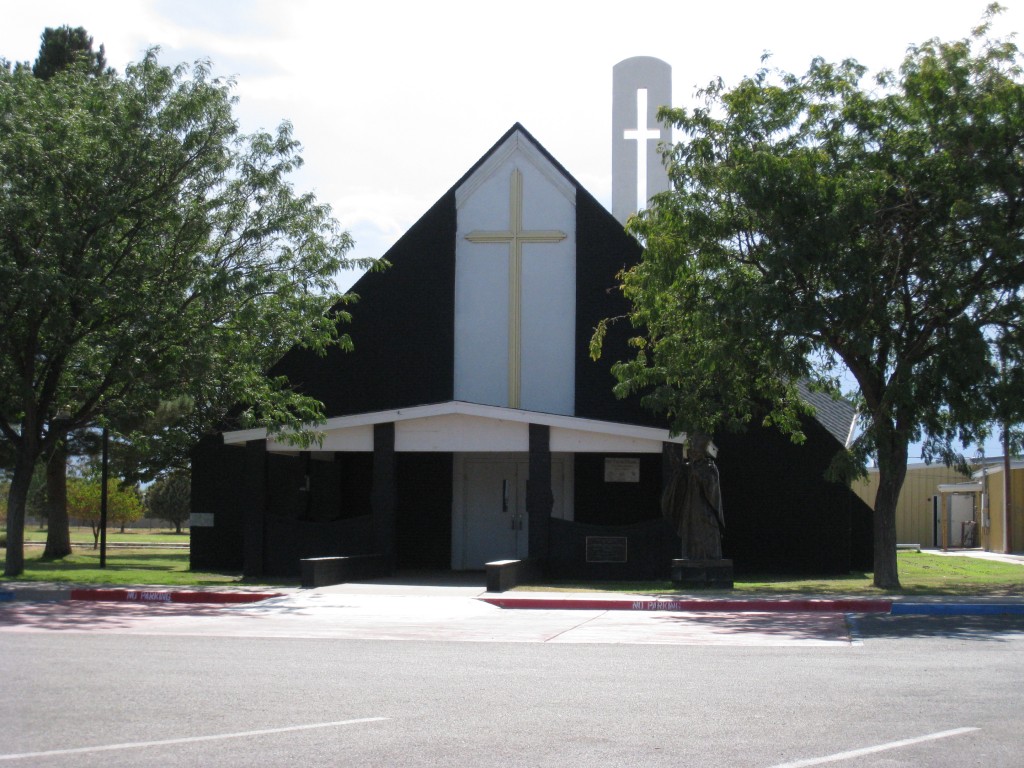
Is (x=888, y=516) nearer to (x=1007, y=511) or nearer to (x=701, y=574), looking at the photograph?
(x=701, y=574)

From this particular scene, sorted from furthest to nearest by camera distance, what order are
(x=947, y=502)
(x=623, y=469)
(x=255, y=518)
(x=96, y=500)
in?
(x=96, y=500), (x=947, y=502), (x=623, y=469), (x=255, y=518)

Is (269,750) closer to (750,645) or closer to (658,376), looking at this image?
(750,645)

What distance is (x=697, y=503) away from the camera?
19.5 m

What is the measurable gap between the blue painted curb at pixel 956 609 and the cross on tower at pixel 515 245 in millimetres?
11020

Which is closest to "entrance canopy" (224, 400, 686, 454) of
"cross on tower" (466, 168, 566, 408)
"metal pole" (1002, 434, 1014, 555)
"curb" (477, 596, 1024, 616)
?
"cross on tower" (466, 168, 566, 408)

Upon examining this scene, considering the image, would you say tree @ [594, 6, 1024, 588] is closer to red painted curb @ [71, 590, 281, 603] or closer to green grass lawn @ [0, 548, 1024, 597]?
green grass lawn @ [0, 548, 1024, 597]

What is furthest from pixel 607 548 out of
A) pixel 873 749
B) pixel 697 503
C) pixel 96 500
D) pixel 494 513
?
pixel 96 500

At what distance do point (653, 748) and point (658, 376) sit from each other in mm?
13485

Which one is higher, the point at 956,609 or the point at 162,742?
the point at 162,742

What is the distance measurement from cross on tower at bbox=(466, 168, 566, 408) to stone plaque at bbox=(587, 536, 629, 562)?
4.95 m

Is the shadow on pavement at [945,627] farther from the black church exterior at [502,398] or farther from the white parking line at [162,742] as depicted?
the black church exterior at [502,398]

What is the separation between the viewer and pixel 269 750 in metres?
6.71

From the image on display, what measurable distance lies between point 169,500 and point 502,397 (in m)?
50.0

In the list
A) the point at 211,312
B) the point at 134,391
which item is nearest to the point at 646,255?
the point at 211,312
